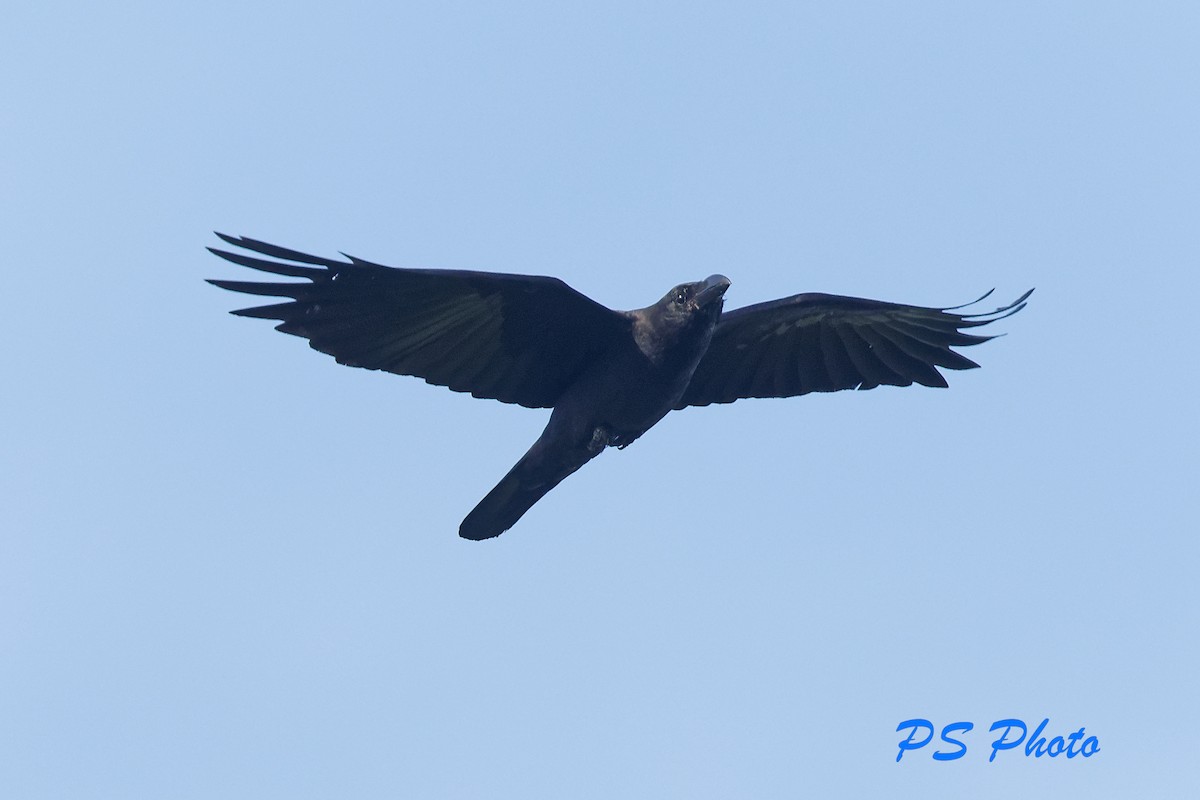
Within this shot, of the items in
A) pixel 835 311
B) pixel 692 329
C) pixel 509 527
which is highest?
pixel 835 311

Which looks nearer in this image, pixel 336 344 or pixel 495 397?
pixel 336 344

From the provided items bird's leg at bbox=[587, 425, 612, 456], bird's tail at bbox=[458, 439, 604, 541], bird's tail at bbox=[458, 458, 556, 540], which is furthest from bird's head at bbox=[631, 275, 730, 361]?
bird's tail at bbox=[458, 458, 556, 540]

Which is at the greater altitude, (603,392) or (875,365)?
(875,365)

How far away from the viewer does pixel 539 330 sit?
11.0m

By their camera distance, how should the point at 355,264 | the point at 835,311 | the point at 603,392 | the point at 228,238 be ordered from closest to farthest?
1. the point at 228,238
2. the point at 355,264
3. the point at 603,392
4. the point at 835,311

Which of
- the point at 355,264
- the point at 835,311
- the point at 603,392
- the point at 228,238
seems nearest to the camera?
the point at 228,238

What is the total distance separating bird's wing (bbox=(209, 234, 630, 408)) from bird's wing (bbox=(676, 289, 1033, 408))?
124 cm

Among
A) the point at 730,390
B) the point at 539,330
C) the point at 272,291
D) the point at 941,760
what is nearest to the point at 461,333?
the point at 539,330

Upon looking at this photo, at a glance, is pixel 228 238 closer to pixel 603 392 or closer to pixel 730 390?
pixel 603 392

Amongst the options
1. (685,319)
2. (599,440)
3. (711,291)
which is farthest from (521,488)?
(711,291)

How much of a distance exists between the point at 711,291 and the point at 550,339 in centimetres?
126

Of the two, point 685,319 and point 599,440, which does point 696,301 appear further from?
point 599,440

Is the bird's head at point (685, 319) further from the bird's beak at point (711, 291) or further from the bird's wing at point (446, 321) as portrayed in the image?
the bird's wing at point (446, 321)

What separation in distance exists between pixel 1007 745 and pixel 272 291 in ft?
19.7
